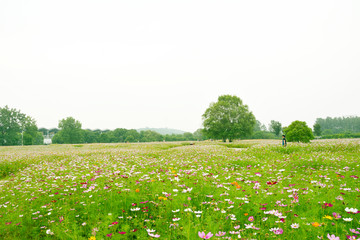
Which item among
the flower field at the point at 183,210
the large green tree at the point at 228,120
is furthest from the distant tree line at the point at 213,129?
the flower field at the point at 183,210

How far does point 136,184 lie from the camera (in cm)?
646

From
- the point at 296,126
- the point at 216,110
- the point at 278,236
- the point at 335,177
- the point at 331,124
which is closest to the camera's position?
the point at 278,236

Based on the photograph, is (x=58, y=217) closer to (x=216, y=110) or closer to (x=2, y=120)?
(x=216, y=110)

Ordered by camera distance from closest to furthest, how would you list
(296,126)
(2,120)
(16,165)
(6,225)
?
(6,225), (16,165), (296,126), (2,120)

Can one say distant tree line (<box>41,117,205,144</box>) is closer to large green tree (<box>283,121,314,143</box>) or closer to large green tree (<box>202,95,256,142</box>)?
large green tree (<box>202,95,256,142</box>)

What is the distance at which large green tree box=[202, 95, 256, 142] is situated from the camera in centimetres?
4997

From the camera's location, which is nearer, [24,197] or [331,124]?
[24,197]

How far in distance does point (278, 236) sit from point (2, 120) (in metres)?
111

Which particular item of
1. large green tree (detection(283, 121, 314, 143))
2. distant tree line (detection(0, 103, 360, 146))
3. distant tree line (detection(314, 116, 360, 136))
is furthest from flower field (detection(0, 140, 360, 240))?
distant tree line (detection(314, 116, 360, 136))

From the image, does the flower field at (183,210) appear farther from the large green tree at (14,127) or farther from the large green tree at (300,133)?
the large green tree at (14,127)

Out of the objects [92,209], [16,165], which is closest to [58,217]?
[92,209]

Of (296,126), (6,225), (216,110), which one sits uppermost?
(216,110)

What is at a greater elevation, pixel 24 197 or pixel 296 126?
pixel 296 126

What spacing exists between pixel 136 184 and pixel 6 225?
10.9 feet
